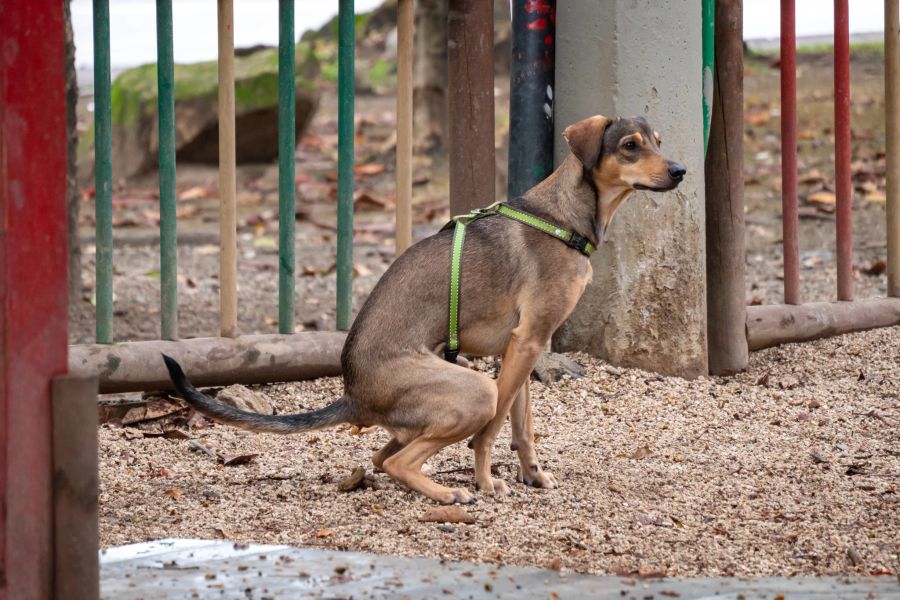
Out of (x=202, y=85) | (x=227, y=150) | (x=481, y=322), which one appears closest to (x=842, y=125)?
(x=481, y=322)

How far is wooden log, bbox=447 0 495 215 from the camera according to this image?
20.4 feet

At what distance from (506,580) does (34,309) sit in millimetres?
1394

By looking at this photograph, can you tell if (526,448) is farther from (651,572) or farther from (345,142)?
(345,142)

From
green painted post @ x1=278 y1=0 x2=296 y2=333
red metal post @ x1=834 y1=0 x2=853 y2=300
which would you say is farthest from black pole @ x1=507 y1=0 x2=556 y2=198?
red metal post @ x1=834 y1=0 x2=853 y2=300

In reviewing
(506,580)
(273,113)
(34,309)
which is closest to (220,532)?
(506,580)

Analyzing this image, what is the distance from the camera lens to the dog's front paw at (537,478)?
455 centimetres

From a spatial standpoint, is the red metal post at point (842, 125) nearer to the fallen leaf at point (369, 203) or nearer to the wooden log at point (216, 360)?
the wooden log at point (216, 360)

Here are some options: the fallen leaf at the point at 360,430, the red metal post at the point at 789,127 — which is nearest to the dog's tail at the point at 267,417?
the fallen leaf at the point at 360,430

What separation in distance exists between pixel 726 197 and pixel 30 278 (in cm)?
438

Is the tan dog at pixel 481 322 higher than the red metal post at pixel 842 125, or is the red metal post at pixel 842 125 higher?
the red metal post at pixel 842 125

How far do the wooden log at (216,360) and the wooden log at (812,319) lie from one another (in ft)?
7.48

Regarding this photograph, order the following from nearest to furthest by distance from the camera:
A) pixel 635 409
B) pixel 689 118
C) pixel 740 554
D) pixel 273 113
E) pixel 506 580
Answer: pixel 506 580, pixel 740 554, pixel 635 409, pixel 689 118, pixel 273 113

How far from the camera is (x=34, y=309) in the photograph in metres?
2.83

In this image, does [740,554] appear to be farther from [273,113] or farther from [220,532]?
[273,113]
